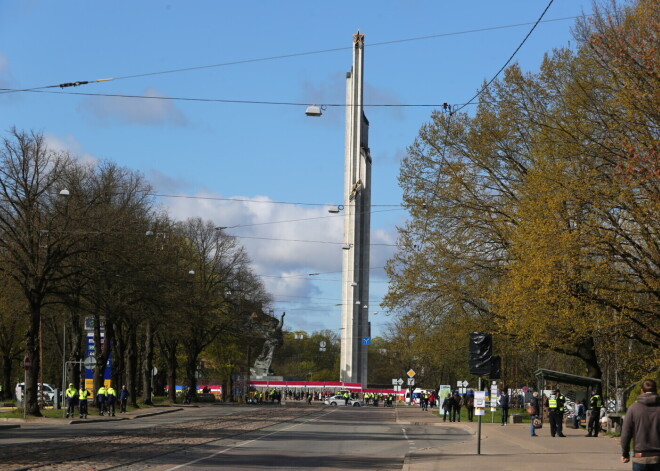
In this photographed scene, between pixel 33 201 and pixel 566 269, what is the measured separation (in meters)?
23.9

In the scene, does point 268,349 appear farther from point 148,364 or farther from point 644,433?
point 644,433

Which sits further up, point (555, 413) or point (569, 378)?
point (569, 378)

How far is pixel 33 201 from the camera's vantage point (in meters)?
43.5

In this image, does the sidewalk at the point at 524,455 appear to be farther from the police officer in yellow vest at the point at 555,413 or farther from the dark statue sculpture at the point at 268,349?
the dark statue sculpture at the point at 268,349

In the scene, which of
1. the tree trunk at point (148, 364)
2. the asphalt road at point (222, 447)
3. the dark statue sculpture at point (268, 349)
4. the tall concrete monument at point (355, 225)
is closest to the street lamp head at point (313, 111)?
the asphalt road at point (222, 447)

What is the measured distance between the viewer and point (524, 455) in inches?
945

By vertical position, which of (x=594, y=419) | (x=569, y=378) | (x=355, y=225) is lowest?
(x=594, y=419)

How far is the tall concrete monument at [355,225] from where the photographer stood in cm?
12825

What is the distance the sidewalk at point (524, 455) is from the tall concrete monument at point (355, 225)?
94610mm

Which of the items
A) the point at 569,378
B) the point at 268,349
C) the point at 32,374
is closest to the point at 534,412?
the point at 569,378

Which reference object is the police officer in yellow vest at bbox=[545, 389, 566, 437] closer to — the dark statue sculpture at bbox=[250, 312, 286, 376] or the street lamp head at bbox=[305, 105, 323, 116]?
the street lamp head at bbox=[305, 105, 323, 116]

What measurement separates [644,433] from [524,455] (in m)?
12.6

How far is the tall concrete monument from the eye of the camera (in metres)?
128

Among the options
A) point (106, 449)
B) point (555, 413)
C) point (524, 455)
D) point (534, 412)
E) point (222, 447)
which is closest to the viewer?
point (524, 455)
